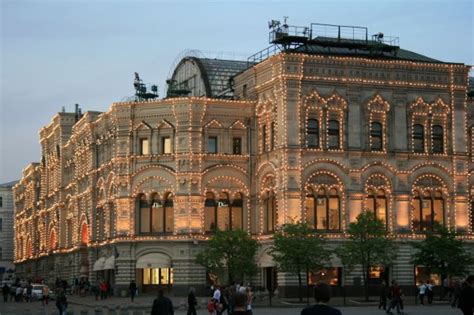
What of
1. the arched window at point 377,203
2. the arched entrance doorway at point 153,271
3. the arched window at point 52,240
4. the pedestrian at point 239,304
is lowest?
the arched entrance doorway at point 153,271

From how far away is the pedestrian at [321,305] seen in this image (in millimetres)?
15078

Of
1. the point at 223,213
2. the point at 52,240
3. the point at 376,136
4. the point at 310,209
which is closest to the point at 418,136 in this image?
the point at 376,136

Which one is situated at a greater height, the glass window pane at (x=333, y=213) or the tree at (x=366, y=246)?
the glass window pane at (x=333, y=213)

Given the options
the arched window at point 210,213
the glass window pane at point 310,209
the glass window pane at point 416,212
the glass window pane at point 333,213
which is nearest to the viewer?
the glass window pane at point 310,209

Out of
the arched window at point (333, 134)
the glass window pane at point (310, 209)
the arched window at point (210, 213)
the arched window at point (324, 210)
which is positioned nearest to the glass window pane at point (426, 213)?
the arched window at point (324, 210)

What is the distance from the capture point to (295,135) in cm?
7450

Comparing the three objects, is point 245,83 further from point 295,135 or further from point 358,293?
point 358,293

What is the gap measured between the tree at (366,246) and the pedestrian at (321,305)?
174 ft

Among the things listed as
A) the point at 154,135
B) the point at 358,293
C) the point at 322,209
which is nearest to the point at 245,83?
the point at 154,135

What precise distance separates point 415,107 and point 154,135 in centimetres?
2216

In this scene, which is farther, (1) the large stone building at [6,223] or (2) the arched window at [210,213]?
(1) the large stone building at [6,223]

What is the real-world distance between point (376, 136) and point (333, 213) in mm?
7512

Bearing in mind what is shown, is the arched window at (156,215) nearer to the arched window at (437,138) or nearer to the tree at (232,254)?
the tree at (232,254)

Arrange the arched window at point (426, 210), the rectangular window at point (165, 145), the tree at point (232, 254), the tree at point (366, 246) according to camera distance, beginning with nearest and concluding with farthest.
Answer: the tree at point (366, 246), the tree at point (232, 254), the arched window at point (426, 210), the rectangular window at point (165, 145)
